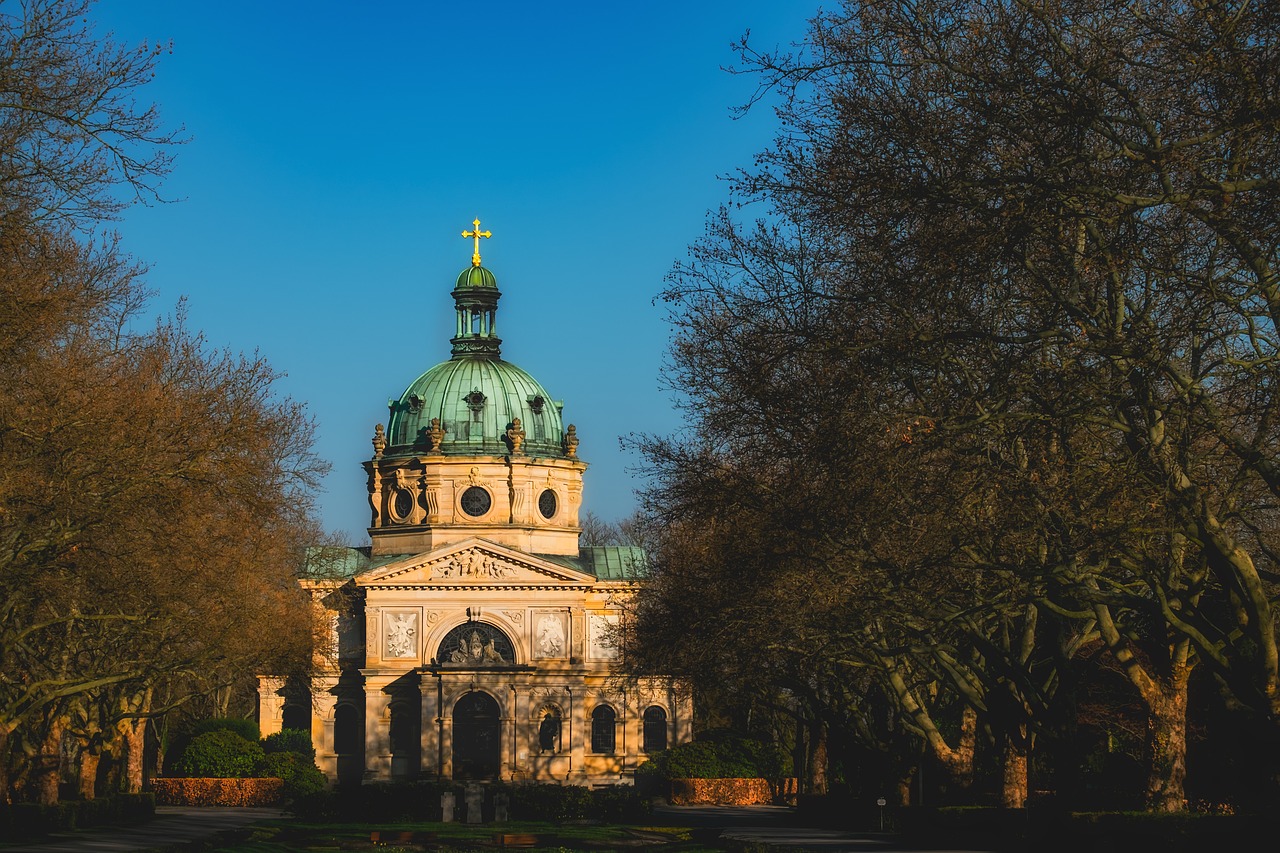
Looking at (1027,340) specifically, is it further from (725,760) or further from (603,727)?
(603,727)

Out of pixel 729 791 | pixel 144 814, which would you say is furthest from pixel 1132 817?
pixel 729 791

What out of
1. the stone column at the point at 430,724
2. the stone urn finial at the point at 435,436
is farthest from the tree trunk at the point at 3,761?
the stone urn finial at the point at 435,436

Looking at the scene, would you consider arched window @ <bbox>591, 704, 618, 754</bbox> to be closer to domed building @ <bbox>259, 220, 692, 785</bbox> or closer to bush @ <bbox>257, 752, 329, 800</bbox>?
domed building @ <bbox>259, 220, 692, 785</bbox>

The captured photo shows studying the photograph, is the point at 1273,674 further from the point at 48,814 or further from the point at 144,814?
the point at 144,814

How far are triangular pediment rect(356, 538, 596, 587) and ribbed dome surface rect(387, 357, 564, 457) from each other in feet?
23.9

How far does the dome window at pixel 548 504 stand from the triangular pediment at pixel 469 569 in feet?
20.1

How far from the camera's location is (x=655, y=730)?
9738 centimetres

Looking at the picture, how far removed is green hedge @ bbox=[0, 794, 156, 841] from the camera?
39.2m

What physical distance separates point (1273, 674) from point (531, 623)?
7243 centimetres

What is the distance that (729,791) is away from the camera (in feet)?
250

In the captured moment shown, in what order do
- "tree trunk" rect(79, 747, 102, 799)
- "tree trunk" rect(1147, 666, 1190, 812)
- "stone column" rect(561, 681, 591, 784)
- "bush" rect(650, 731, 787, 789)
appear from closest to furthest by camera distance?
"tree trunk" rect(1147, 666, 1190, 812) < "tree trunk" rect(79, 747, 102, 799) < "bush" rect(650, 731, 787, 789) < "stone column" rect(561, 681, 591, 784)

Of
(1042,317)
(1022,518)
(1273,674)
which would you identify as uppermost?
(1042,317)

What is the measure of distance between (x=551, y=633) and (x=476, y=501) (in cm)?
885

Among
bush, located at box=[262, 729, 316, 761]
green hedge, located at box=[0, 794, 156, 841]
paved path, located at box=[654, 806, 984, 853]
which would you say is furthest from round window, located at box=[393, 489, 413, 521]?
green hedge, located at box=[0, 794, 156, 841]
